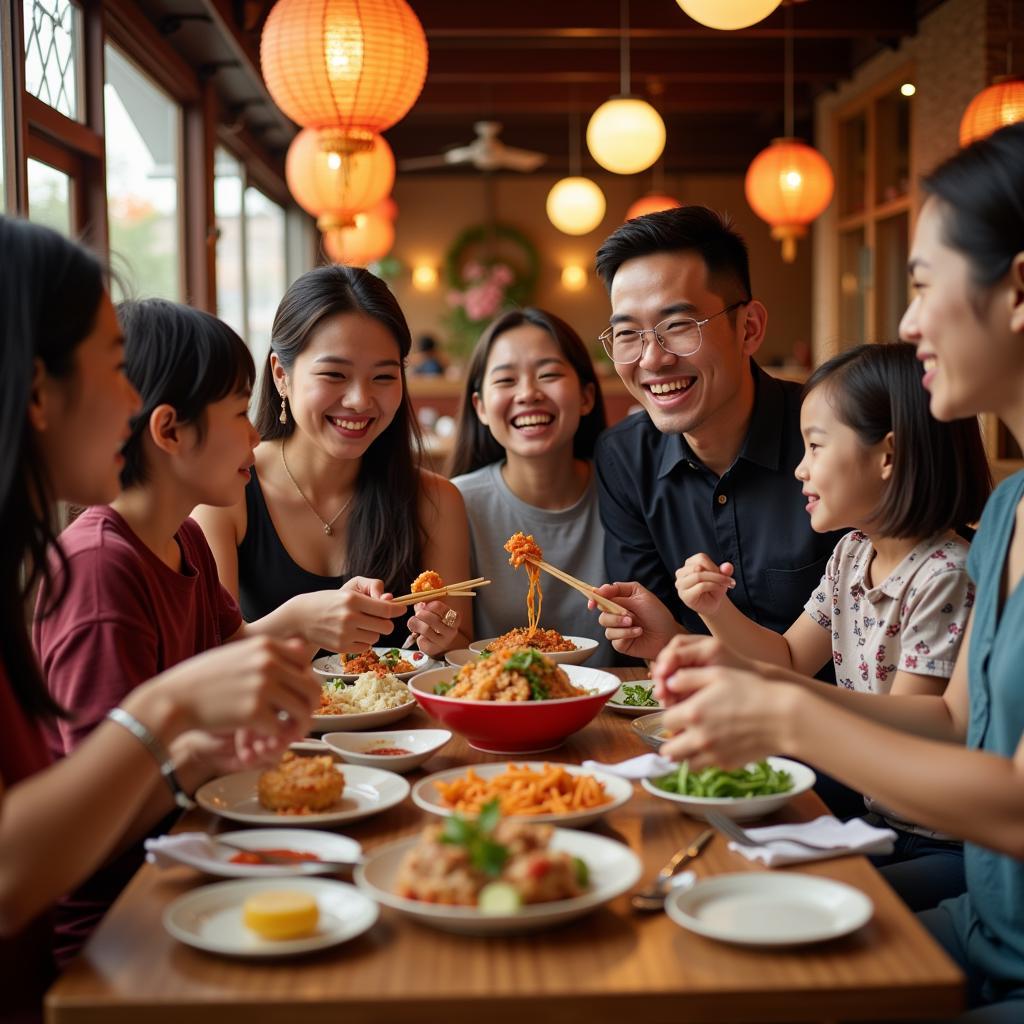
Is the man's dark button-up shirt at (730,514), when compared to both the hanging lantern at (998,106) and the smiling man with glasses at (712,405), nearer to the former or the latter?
the smiling man with glasses at (712,405)

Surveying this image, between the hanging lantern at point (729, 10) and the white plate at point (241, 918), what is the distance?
10.3ft

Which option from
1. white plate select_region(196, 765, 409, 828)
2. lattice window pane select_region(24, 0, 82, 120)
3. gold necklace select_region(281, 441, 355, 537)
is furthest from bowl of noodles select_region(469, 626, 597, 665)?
lattice window pane select_region(24, 0, 82, 120)

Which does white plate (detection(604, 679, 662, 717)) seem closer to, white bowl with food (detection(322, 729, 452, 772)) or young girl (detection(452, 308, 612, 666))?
white bowl with food (detection(322, 729, 452, 772))

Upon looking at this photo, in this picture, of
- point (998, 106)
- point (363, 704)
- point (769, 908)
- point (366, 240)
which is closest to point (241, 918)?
point (769, 908)

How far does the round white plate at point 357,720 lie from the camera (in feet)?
5.95

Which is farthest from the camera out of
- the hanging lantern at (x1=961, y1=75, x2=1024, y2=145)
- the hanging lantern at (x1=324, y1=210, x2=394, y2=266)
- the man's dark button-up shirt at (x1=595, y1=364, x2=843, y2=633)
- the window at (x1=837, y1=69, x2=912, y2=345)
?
the hanging lantern at (x1=324, y1=210, x2=394, y2=266)

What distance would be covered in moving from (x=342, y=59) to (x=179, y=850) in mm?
2944

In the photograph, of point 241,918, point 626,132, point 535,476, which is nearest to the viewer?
point 241,918

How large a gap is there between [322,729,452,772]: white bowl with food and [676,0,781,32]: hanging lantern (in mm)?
2689

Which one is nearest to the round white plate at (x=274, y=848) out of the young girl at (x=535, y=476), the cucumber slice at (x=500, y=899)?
the cucumber slice at (x=500, y=899)

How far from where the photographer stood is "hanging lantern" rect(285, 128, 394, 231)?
17.9ft

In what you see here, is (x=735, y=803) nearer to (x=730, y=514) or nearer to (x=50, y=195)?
(x=730, y=514)

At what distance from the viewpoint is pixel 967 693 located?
1637 mm

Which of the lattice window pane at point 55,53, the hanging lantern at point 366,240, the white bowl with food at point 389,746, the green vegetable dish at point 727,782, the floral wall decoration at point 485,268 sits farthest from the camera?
the floral wall decoration at point 485,268
